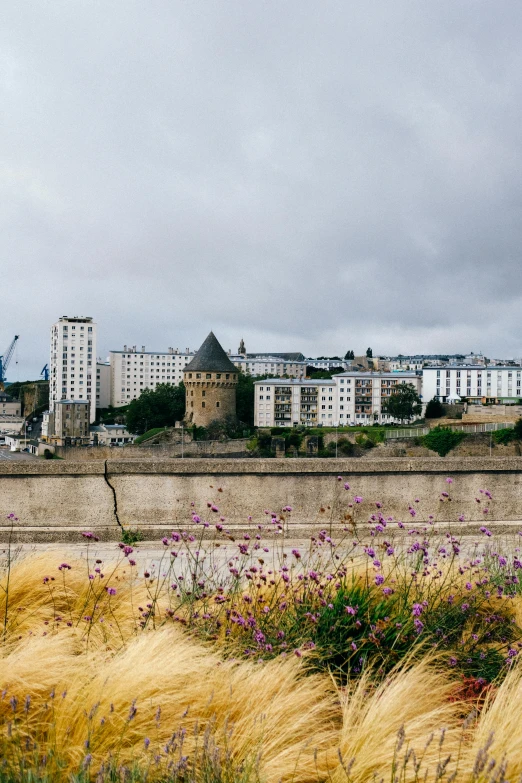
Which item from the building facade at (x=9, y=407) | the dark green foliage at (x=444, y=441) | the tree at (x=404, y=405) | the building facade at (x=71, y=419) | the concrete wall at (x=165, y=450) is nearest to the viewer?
the dark green foliage at (x=444, y=441)

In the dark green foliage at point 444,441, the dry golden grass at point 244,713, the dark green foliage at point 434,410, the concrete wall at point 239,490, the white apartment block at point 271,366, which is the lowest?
the dark green foliage at point 444,441

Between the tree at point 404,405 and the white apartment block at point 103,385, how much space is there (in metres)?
64.3

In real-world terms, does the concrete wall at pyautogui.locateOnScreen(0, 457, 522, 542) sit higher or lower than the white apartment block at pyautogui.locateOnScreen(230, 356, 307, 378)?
lower

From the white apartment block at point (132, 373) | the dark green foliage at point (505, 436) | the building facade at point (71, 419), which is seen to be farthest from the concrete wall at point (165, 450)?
the white apartment block at point (132, 373)

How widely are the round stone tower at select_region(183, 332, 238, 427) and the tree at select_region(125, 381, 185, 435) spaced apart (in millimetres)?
15448

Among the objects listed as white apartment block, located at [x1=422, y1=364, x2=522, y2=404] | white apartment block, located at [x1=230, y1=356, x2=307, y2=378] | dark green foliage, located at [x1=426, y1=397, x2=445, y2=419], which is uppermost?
white apartment block, located at [x1=230, y1=356, x2=307, y2=378]

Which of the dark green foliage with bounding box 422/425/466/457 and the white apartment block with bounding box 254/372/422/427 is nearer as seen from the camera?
the dark green foliage with bounding box 422/425/466/457

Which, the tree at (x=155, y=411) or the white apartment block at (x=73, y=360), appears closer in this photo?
the tree at (x=155, y=411)

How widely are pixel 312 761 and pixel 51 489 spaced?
603cm

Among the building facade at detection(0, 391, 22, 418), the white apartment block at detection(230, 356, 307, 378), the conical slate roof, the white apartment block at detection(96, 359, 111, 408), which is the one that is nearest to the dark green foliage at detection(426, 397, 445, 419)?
the conical slate roof

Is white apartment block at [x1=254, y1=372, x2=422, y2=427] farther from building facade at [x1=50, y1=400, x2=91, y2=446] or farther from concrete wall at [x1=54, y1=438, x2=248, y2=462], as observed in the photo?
building facade at [x1=50, y1=400, x2=91, y2=446]

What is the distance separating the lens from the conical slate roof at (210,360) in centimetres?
8106

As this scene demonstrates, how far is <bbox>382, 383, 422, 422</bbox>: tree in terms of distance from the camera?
285 feet

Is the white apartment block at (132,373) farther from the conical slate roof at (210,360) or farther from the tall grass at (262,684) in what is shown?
the tall grass at (262,684)
